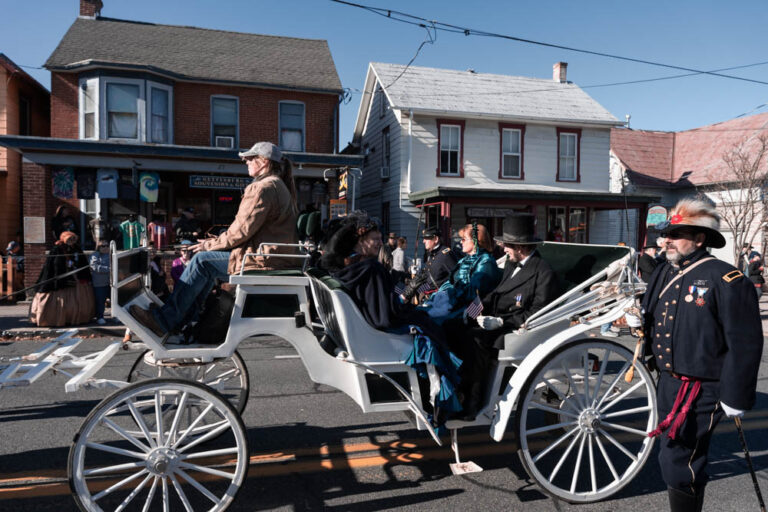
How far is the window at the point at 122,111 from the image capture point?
627 inches

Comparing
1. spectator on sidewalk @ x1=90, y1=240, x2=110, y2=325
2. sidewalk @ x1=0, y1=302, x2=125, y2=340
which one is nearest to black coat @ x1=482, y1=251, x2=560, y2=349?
sidewalk @ x1=0, y1=302, x2=125, y2=340

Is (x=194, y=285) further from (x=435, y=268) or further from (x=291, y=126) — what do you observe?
(x=291, y=126)

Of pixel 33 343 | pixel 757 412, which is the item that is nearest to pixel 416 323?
pixel 757 412

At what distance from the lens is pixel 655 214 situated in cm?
2125

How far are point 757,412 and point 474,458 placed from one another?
3.39m

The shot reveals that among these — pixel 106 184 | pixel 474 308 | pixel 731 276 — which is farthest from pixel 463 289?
pixel 106 184

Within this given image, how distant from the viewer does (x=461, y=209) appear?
66.5 ft

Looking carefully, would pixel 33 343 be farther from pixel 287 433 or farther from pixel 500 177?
pixel 500 177

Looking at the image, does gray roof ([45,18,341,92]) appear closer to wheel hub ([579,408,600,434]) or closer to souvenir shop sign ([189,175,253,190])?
souvenir shop sign ([189,175,253,190])

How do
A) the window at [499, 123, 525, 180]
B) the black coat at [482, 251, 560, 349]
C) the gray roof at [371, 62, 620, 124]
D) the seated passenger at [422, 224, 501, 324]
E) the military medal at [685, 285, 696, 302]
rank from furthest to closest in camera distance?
the window at [499, 123, 525, 180] → the gray roof at [371, 62, 620, 124] → the seated passenger at [422, 224, 501, 324] → the black coat at [482, 251, 560, 349] → the military medal at [685, 285, 696, 302]

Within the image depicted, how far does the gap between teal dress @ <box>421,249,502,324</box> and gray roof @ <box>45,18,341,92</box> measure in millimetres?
14012

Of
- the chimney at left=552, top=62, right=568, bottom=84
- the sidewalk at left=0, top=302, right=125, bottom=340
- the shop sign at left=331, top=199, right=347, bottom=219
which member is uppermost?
the chimney at left=552, top=62, right=568, bottom=84

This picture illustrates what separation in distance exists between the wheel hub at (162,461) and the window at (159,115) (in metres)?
15.1

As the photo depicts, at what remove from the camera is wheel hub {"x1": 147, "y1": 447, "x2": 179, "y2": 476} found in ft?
10.2
